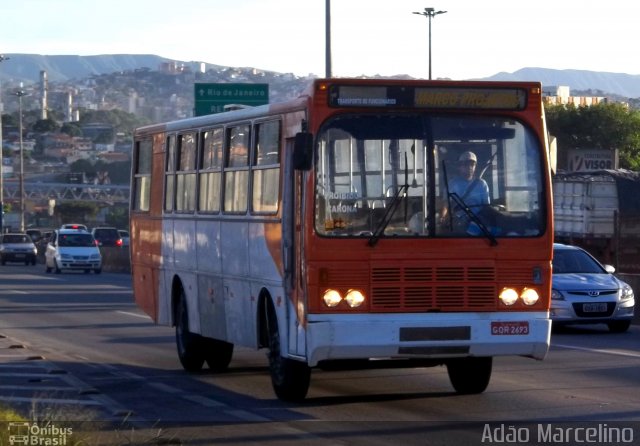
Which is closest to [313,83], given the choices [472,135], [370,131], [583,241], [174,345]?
[370,131]

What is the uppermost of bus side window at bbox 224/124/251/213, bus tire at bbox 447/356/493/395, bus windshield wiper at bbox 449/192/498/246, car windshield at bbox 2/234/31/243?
bus side window at bbox 224/124/251/213

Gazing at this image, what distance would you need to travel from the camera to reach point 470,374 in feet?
42.8

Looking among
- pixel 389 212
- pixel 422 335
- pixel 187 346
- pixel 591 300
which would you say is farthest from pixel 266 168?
pixel 591 300

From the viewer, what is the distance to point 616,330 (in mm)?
21406

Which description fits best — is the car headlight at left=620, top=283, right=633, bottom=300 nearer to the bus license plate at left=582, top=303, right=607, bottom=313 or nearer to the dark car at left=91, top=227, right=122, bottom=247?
the bus license plate at left=582, top=303, right=607, bottom=313

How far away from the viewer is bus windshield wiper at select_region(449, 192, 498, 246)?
1152 cm

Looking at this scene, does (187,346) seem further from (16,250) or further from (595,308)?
(16,250)

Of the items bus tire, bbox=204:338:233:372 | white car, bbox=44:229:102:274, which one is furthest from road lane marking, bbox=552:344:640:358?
white car, bbox=44:229:102:274

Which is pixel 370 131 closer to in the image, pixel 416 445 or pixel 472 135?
pixel 472 135

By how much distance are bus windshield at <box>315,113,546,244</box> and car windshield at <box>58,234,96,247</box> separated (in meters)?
40.6

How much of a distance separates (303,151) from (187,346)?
5113 millimetres

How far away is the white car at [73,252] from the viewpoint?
5025 cm

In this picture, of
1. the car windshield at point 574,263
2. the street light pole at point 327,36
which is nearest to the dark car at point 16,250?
the street light pole at point 327,36

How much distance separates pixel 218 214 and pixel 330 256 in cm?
315
